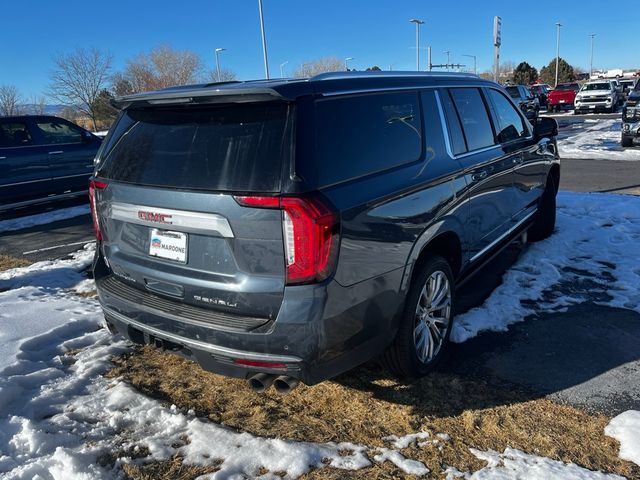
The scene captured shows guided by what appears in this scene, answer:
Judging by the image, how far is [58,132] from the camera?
34.6 ft

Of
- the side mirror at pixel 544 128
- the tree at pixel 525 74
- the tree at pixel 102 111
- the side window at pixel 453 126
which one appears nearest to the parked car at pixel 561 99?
the tree at pixel 102 111

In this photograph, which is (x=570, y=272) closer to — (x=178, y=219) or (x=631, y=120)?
(x=178, y=219)

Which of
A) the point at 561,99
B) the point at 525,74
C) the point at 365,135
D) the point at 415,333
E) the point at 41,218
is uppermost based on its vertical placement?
the point at 525,74

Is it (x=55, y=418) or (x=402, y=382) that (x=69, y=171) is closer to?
(x=55, y=418)

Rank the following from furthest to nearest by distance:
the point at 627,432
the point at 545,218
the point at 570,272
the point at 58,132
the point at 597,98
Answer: the point at 597,98 → the point at 58,132 → the point at 545,218 → the point at 570,272 → the point at 627,432

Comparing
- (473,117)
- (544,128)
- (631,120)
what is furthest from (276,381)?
(631,120)

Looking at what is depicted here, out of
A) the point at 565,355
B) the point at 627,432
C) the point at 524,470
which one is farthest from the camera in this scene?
the point at 565,355

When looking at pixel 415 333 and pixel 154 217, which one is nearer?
pixel 154 217

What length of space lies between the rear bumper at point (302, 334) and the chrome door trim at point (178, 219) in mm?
465

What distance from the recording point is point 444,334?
366cm

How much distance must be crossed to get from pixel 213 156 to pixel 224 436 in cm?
152

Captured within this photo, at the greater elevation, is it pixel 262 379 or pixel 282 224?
pixel 282 224

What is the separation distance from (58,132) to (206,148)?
923 centimetres

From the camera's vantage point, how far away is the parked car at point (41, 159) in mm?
9641
